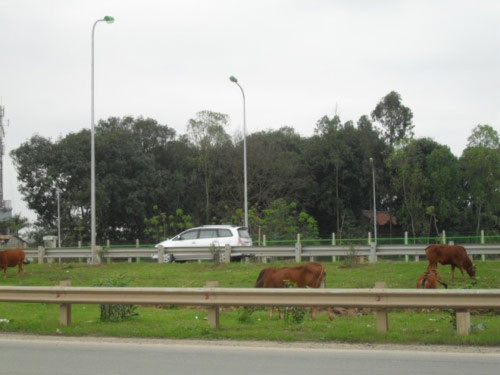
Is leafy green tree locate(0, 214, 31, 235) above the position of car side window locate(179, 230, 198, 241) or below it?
above

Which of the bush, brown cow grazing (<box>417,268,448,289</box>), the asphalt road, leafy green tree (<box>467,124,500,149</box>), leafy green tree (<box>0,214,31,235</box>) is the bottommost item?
the asphalt road

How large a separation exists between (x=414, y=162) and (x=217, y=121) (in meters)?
18.7

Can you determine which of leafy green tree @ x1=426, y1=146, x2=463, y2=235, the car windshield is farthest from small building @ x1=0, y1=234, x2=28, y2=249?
leafy green tree @ x1=426, y1=146, x2=463, y2=235

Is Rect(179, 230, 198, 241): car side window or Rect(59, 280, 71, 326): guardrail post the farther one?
Rect(179, 230, 198, 241): car side window

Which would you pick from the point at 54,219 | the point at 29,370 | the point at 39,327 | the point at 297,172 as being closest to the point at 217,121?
the point at 297,172

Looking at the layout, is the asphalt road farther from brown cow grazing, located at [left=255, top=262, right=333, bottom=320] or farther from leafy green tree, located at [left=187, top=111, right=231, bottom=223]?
leafy green tree, located at [left=187, top=111, right=231, bottom=223]

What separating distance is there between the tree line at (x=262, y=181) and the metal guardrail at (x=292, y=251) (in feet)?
82.3

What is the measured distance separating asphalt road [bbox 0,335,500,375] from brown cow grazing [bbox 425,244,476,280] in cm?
919

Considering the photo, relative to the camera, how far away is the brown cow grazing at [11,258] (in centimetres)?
2402

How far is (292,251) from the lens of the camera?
84.1 feet

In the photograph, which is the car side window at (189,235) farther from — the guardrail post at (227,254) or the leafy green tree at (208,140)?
the leafy green tree at (208,140)

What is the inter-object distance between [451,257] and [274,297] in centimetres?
927

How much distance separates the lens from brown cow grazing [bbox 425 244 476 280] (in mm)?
18969

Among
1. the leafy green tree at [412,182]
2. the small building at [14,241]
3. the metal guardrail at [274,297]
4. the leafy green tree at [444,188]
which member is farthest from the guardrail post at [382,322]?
the small building at [14,241]
